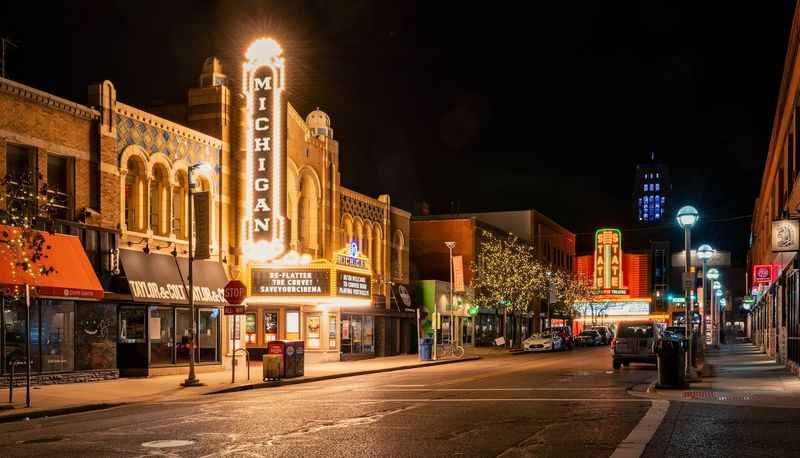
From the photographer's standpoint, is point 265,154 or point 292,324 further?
point 292,324

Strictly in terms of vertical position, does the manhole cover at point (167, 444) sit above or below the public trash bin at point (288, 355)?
above

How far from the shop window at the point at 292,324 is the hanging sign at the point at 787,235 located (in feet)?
72.9

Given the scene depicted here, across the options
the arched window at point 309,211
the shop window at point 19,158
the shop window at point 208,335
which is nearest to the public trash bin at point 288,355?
the shop window at point 208,335

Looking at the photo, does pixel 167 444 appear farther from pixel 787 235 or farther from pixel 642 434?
pixel 787 235

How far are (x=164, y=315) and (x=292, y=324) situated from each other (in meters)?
10.6

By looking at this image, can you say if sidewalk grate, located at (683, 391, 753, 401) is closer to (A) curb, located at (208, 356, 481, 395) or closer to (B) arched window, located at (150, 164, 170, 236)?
(A) curb, located at (208, 356, 481, 395)

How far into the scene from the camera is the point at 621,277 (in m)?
103

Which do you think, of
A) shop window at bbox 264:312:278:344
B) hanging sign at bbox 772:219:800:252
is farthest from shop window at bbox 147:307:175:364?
hanging sign at bbox 772:219:800:252

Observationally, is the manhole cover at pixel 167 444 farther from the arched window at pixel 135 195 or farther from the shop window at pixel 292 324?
the shop window at pixel 292 324

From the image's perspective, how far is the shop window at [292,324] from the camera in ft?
132

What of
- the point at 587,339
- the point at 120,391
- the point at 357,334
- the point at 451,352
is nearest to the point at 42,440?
the point at 120,391

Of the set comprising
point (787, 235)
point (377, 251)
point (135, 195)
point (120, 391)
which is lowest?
point (120, 391)

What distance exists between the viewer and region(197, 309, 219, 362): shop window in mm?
→ 32094

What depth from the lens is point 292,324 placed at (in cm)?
4019
